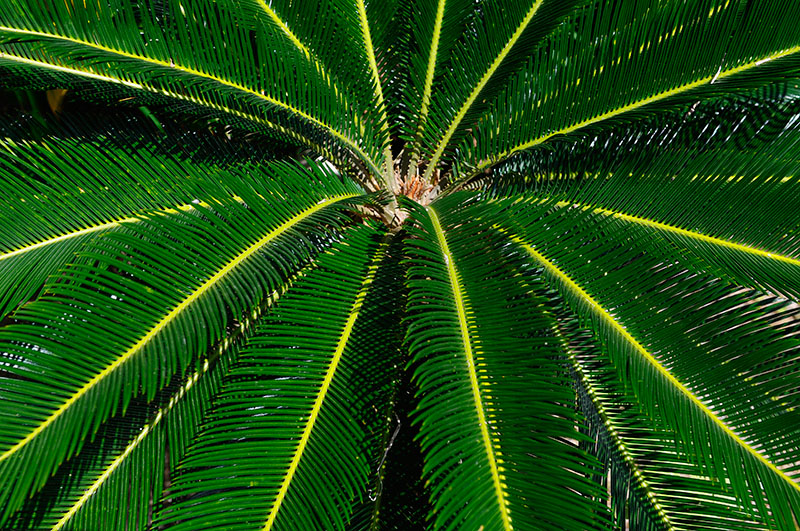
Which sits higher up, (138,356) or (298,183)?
(298,183)

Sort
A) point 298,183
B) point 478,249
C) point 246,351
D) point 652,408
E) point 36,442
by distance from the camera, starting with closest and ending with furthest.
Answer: point 36,442
point 652,408
point 246,351
point 478,249
point 298,183

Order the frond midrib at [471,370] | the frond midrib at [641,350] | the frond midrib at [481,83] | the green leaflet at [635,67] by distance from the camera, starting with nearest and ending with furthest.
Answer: the frond midrib at [471,370]
the frond midrib at [641,350]
the green leaflet at [635,67]
the frond midrib at [481,83]

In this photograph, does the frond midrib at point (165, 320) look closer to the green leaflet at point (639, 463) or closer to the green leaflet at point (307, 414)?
the green leaflet at point (307, 414)

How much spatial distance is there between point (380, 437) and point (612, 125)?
111 centimetres

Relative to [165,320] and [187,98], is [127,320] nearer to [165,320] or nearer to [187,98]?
[165,320]

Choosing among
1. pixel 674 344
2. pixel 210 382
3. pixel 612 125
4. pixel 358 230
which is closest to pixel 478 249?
pixel 358 230

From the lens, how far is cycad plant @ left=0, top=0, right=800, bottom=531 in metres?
0.99

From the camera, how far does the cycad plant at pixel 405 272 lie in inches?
39.1

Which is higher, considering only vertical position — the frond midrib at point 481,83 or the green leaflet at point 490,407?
the frond midrib at point 481,83

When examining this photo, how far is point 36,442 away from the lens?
0.92 meters

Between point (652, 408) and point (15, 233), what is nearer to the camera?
point (652, 408)

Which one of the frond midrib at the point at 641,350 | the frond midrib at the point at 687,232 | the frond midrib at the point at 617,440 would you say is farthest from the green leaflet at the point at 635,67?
the frond midrib at the point at 617,440

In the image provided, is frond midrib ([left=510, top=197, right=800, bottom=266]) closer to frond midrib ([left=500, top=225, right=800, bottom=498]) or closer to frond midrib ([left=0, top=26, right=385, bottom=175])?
frond midrib ([left=500, top=225, right=800, bottom=498])

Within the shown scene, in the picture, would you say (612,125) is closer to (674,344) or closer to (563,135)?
(563,135)
